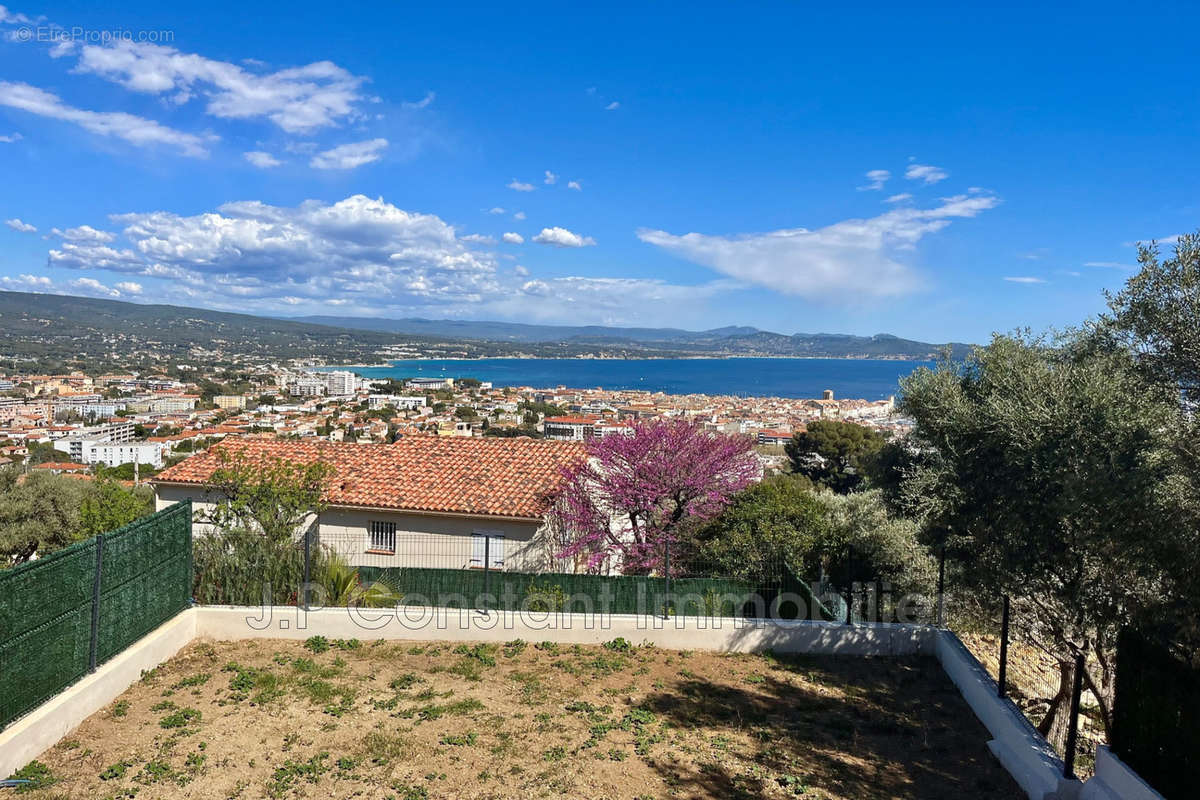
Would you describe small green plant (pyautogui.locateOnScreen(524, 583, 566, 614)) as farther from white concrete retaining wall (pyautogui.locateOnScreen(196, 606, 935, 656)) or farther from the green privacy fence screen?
the green privacy fence screen

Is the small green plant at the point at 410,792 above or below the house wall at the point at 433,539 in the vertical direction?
above

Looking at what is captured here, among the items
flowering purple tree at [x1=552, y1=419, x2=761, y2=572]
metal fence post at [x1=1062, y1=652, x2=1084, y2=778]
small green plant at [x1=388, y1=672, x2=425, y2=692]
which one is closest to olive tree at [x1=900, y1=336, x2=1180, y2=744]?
metal fence post at [x1=1062, y1=652, x2=1084, y2=778]

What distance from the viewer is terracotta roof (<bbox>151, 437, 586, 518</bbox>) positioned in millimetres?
15906

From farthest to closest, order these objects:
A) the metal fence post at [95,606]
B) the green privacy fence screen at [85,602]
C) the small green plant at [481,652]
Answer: the small green plant at [481,652], the metal fence post at [95,606], the green privacy fence screen at [85,602]

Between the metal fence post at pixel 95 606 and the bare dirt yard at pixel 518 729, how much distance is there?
0.58m

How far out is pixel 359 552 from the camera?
16.0 m

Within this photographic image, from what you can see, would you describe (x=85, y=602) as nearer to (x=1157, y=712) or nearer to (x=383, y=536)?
(x=383, y=536)

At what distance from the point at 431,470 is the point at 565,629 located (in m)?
8.66

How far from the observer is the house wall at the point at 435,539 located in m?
15.4

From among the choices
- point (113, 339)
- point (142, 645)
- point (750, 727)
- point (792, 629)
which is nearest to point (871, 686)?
point (792, 629)

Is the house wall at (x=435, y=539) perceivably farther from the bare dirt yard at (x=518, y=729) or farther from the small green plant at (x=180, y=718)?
the small green plant at (x=180, y=718)

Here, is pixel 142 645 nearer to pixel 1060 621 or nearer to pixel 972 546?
pixel 972 546

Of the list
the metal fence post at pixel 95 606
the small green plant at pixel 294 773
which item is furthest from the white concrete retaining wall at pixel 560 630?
the small green plant at pixel 294 773

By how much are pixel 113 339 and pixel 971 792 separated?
234755mm
